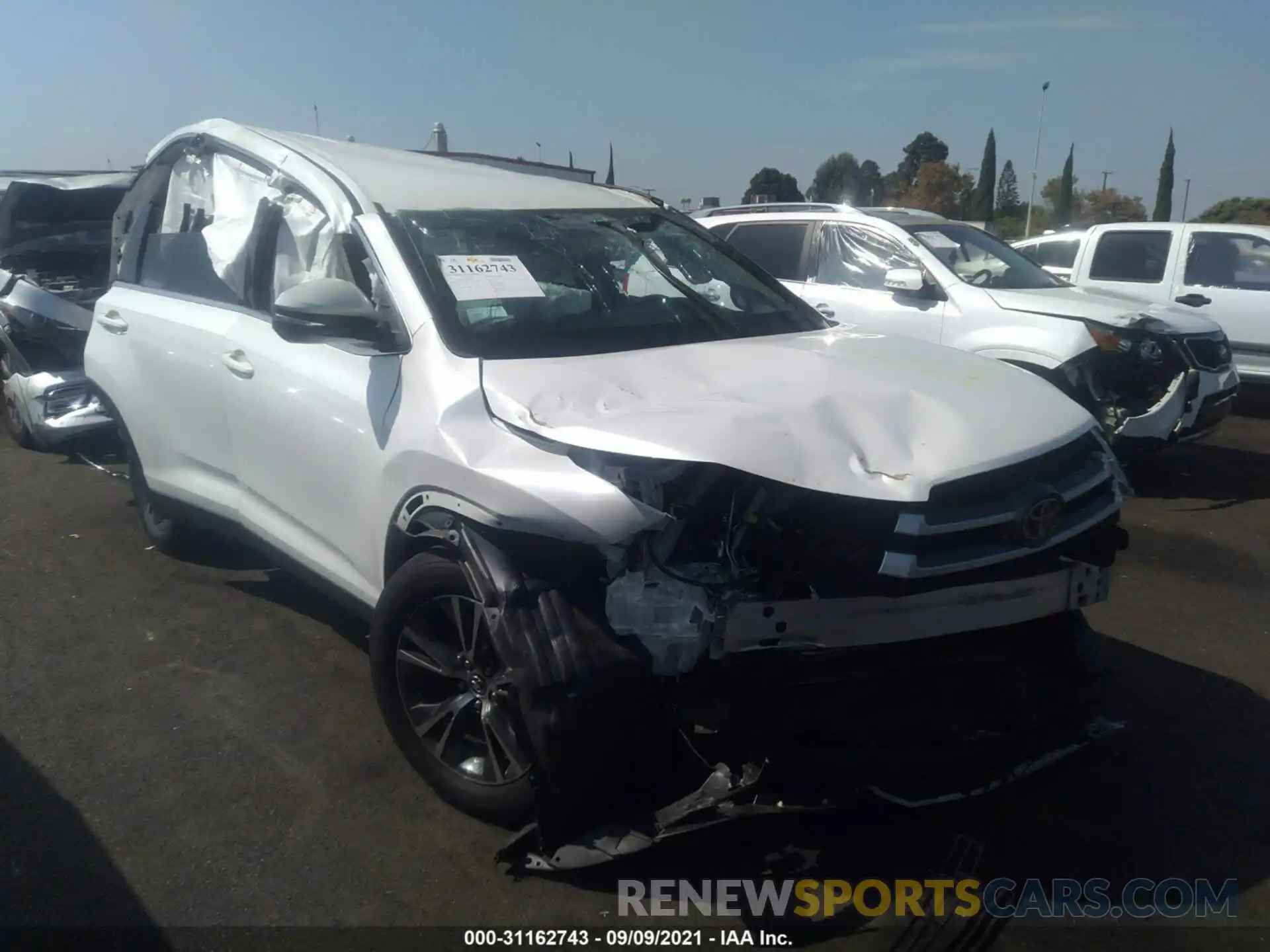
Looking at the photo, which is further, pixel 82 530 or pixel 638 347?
pixel 82 530

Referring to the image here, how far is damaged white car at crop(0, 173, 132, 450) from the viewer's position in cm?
713

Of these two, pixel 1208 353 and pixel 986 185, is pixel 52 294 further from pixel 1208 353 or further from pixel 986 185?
pixel 986 185

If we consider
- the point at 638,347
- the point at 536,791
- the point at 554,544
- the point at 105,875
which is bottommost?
the point at 105,875

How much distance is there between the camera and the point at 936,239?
7801mm

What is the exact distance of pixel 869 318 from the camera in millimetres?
7574

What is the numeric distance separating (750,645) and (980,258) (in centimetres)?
618

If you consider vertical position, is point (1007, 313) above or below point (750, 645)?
above

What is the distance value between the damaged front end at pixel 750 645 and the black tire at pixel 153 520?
3.01 metres

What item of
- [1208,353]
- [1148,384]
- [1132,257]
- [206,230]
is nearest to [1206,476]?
[1208,353]

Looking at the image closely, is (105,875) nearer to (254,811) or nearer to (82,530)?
(254,811)

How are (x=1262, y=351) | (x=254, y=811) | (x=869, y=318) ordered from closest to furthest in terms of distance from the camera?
1. (x=254, y=811)
2. (x=869, y=318)
3. (x=1262, y=351)

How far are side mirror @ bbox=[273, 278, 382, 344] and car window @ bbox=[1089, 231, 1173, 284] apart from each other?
29.5ft

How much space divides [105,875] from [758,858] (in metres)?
1.84

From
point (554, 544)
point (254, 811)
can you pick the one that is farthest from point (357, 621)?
point (554, 544)
